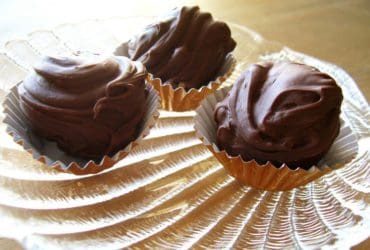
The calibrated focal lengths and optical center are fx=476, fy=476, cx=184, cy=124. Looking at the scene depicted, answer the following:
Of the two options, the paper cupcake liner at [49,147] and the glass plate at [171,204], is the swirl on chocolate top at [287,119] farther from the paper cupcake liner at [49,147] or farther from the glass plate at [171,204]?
the paper cupcake liner at [49,147]

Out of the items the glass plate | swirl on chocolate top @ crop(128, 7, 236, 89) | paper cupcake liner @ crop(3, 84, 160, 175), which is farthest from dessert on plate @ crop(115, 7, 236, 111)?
paper cupcake liner @ crop(3, 84, 160, 175)

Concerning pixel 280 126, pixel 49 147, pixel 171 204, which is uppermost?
pixel 280 126

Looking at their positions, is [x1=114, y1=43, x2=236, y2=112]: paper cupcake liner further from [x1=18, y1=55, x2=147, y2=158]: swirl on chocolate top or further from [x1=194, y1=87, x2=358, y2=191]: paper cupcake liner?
[x1=18, y1=55, x2=147, y2=158]: swirl on chocolate top

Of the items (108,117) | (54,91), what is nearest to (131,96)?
(108,117)

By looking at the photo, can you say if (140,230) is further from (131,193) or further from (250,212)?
(250,212)

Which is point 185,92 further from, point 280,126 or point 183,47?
point 280,126

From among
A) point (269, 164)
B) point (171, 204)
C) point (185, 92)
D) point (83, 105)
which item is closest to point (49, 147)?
point (83, 105)
